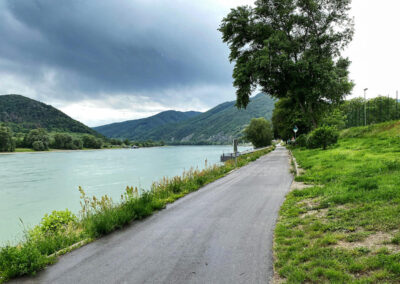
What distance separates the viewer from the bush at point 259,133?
65.9 metres

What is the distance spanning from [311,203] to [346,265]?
11.8 ft

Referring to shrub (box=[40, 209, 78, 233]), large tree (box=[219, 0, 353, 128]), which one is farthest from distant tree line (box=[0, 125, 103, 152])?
shrub (box=[40, 209, 78, 233])

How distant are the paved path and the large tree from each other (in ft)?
63.3

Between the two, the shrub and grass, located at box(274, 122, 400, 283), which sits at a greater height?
grass, located at box(274, 122, 400, 283)

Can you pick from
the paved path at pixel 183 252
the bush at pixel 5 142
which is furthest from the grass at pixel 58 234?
the bush at pixel 5 142

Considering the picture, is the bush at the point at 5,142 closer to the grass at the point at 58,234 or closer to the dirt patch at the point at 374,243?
the grass at the point at 58,234

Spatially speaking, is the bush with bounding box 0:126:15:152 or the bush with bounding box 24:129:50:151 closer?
the bush with bounding box 0:126:15:152

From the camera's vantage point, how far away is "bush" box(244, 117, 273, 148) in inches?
2596

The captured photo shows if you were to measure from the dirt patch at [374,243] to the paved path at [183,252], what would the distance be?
3.98 ft

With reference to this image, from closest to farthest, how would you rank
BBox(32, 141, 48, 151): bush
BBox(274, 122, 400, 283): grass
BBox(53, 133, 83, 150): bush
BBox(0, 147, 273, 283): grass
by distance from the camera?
BBox(274, 122, 400, 283): grass < BBox(0, 147, 273, 283): grass < BBox(32, 141, 48, 151): bush < BBox(53, 133, 83, 150): bush

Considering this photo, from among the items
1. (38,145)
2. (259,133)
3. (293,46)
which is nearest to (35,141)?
(38,145)

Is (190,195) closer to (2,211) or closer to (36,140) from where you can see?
(2,211)

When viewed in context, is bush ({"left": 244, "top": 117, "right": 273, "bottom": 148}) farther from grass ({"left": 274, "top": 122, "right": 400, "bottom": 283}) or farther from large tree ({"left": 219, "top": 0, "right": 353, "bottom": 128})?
grass ({"left": 274, "top": 122, "right": 400, "bottom": 283})

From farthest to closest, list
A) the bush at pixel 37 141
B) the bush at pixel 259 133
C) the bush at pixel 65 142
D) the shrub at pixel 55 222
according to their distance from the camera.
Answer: the bush at pixel 65 142
the bush at pixel 37 141
the bush at pixel 259 133
the shrub at pixel 55 222
